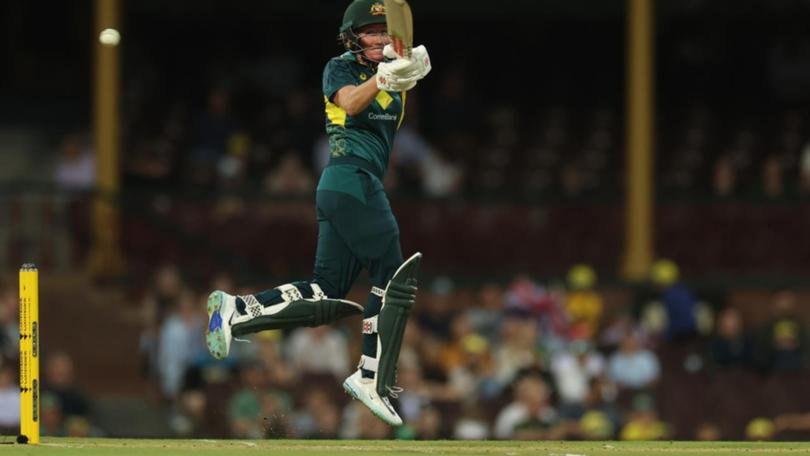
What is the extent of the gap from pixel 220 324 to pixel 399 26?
1822 mm

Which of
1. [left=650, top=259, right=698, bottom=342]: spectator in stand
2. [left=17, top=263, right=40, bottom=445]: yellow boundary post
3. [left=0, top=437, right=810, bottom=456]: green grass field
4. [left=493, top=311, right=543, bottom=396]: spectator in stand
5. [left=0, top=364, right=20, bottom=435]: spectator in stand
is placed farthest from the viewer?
[left=650, top=259, right=698, bottom=342]: spectator in stand

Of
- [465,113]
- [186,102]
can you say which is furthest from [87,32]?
[465,113]

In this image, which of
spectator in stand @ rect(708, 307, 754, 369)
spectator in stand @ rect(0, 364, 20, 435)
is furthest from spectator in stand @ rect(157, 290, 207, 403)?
spectator in stand @ rect(708, 307, 754, 369)

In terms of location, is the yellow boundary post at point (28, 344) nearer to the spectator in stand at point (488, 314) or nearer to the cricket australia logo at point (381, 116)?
the cricket australia logo at point (381, 116)

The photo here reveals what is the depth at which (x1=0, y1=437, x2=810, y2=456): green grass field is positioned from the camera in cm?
918

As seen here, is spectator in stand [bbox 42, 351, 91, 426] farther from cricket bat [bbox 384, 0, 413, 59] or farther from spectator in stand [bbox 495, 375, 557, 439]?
cricket bat [bbox 384, 0, 413, 59]

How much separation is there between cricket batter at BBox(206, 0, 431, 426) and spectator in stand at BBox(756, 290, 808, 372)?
768 centimetres

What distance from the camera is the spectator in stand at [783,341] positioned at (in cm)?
1681

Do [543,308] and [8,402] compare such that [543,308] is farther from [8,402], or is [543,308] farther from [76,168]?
[76,168]

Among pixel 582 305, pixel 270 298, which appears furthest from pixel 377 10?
pixel 582 305

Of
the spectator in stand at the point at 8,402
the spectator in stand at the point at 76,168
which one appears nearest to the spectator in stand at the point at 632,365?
the spectator in stand at the point at 8,402

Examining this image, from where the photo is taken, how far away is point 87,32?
24.8 m

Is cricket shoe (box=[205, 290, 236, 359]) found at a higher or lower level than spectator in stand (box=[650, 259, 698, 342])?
higher

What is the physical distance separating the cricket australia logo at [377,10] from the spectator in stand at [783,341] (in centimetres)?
800
